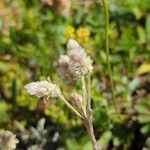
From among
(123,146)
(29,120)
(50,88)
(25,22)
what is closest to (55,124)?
(29,120)

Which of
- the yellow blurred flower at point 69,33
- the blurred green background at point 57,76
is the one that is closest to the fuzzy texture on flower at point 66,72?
the blurred green background at point 57,76

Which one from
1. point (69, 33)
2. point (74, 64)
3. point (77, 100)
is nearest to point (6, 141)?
point (77, 100)

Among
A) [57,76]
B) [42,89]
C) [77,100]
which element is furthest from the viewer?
[57,76]

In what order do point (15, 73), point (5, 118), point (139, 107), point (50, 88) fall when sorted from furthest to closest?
point (15, 73) < point (5, 118) < point (139, 107) < point (50, 88)

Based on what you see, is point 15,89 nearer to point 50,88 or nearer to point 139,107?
point 139,107

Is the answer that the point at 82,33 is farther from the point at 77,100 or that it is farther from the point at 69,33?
the point at 77,100

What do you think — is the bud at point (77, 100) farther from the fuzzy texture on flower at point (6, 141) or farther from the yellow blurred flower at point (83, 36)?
the yellow blurred flower at point (83, 36)
